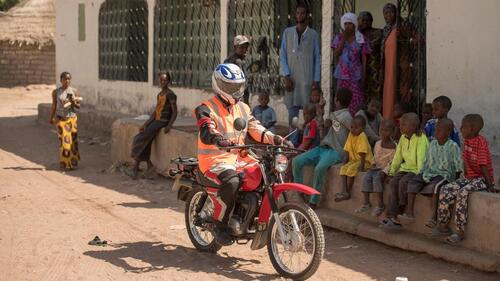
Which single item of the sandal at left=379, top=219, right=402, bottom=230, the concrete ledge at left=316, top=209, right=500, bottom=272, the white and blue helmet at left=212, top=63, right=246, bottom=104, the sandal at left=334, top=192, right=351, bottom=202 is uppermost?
the white and blue helmet at left=212, top=63, right=246, bottom=104

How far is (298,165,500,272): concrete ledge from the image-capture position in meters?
6.15

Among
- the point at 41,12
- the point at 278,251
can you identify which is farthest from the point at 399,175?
the point at 41,12

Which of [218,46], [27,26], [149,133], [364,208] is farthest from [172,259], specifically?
[27,26]

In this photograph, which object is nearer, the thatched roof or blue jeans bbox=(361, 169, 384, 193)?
blue jeans bbox=(361, 169, 384, 193)

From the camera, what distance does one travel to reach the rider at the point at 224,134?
6309 millimetres

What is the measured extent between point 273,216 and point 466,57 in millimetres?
3419

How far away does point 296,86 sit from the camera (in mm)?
9883

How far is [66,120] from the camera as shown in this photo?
12.1 m

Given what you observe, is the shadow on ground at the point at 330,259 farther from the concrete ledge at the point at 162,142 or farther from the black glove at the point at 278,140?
the concrete ledge at the point at 162,142

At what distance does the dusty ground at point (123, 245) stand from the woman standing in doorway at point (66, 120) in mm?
604

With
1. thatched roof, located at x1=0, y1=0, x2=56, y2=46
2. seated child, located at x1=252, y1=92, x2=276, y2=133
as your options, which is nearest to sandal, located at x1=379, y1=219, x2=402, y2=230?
seated child, located at x1=252, y1=92, x2=276, y2=133

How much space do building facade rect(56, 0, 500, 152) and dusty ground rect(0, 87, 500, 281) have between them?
7.06 ft

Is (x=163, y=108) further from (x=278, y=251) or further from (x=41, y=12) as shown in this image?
(x=41, y=12)

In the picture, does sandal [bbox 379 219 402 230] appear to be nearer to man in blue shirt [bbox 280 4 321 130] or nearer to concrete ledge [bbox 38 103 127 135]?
man in blue shirt [bbox 280 4 321 130]
